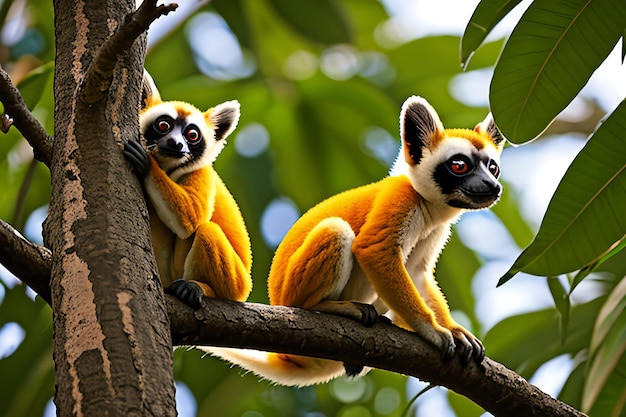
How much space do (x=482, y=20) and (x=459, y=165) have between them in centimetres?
86

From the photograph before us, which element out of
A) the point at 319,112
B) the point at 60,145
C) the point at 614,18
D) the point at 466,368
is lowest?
the point at 466,368

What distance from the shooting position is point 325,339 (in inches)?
105

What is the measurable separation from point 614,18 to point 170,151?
152 centimetres

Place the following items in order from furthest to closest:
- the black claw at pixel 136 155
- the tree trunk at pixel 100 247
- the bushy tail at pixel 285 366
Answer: the bushy tail at pixel 285 366 → the black claw at pixel 136 155 → the tree trunk at pixel 100 247

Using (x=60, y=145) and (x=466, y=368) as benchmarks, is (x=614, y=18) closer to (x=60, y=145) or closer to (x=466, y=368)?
(x=466, y=368)

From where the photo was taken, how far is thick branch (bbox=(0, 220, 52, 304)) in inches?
82.7

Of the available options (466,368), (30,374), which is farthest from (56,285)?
(30,374)

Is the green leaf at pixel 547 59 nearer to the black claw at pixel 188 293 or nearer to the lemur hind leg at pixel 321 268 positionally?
the lemur hind leg at pixel 321 268

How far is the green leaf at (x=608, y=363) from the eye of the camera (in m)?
3.20

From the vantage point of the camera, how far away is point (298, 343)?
261 cm

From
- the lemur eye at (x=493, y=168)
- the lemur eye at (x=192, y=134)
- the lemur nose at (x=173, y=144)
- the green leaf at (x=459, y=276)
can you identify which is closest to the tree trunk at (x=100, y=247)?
the lemur nose at (x=173, y=144)

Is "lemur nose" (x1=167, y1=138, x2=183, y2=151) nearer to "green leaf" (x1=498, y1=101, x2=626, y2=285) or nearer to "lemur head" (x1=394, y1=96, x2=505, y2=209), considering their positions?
"lemur head" (x1=394, y1=96, x2=505, y2=209)

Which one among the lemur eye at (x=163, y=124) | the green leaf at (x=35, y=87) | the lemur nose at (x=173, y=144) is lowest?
the lemur nose at (x=173, y=144)

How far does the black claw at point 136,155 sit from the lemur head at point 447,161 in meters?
1.44
